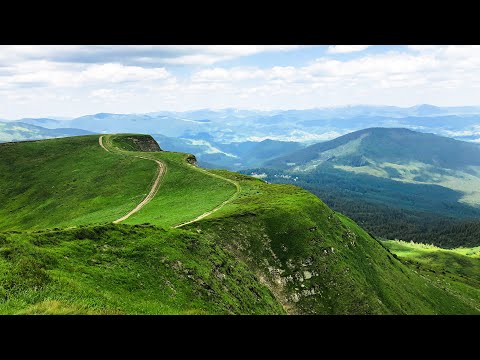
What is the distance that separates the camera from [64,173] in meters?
131

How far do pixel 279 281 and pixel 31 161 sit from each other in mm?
128502

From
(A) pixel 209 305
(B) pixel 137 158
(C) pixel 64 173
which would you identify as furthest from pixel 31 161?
(A) pixel 209 305

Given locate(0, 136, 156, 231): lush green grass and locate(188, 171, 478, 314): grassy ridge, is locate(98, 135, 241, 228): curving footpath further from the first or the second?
locate(188, 171, 478, 314): grassy ridge

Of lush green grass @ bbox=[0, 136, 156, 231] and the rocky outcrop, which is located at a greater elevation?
the rocky outcrop

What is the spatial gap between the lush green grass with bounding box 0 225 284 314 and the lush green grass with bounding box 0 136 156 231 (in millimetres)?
40319

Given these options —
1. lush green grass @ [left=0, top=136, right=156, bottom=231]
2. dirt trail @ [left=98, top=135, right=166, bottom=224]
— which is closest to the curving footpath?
dirt trail @ [left=98, top=135, right=166, bottom=224]

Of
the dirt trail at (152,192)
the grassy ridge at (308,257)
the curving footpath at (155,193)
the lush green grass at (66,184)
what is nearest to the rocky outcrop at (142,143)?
the lush green grass at (66,184)

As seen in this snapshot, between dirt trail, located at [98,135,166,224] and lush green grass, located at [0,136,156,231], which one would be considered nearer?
dirt trail, located at [98,135,166,224]

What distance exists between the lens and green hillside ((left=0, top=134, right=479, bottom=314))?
1084 inches

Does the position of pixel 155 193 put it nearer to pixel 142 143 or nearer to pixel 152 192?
pixel 152 192

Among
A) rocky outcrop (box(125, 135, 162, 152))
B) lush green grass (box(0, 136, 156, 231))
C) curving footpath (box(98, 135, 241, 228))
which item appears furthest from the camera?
rocky outcrop (box(125, 135, 162, 152))

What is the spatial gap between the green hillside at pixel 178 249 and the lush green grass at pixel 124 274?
145 mm

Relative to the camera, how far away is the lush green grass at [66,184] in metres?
95.9

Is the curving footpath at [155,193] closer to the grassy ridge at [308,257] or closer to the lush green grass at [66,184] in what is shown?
the lush green grass at [66,184]
